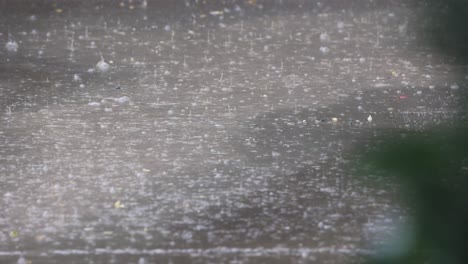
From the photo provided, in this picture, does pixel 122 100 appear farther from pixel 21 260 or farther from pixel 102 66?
pixel 21 260

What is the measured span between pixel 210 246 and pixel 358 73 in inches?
91.2

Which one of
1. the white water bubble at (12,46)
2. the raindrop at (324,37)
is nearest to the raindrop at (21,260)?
the white water bubble at (12,46)

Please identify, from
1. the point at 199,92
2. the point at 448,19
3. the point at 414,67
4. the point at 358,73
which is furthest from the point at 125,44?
the point at 448,19

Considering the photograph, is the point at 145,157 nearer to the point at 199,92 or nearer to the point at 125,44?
the point at 199,92

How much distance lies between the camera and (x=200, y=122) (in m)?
3.83

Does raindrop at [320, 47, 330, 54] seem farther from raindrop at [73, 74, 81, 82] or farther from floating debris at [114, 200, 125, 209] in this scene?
floating debris at [114, 200, 125, 209]

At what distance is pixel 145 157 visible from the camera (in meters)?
3.39

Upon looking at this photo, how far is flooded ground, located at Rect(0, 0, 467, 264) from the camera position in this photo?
103 inches

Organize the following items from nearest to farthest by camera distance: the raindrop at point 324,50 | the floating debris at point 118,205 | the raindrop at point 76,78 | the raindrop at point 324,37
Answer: the floating debris at point 118,205 < the raindrop at point 76,78 < the raindrop at point 324,50 < the raindrop at point 324,37

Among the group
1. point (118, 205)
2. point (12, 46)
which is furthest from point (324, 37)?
point (118, 205)

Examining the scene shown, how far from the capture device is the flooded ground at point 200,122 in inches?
103

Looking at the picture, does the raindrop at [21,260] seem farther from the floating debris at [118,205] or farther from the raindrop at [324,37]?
the raindrop at [324,37]

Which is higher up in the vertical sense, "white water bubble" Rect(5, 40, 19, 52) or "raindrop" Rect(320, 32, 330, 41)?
"raindrop" Rect(320, 32, 330, 41)

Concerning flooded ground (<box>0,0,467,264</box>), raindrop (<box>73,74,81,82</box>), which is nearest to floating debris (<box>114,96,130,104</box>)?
flooded ground (<box>0,0,467,264</box>)
